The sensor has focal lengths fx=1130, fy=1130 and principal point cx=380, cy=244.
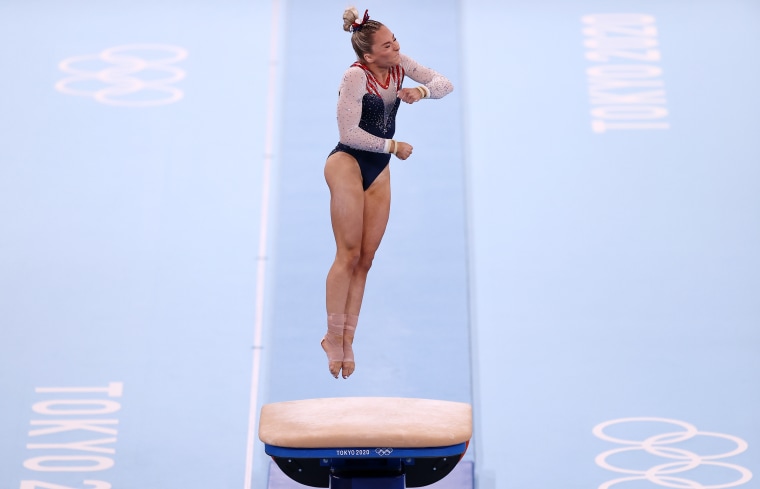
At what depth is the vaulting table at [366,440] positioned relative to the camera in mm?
4770

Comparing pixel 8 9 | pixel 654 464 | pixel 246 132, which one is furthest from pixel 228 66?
pixel 654 464

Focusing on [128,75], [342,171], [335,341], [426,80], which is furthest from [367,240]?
[128,75]

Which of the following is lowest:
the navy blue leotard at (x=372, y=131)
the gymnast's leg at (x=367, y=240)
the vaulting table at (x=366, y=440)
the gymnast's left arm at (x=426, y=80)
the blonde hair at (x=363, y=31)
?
the vaulting table at (x=366, y=440)

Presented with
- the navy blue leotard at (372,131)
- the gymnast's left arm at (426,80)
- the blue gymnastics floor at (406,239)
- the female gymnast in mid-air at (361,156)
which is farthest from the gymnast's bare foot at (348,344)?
the blue gymnastics floor at (406,239)

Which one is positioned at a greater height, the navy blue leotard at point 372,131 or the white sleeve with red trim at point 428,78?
the white sleeve with red trim at point 428,78

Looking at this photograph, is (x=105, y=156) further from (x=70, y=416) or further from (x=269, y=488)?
(x=269, y=488)

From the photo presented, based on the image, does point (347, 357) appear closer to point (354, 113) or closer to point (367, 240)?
point (367, 240)

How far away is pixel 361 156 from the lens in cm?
492

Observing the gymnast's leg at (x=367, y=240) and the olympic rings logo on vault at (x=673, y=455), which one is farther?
the olympic rings logo on vault at (x=673, y=455)

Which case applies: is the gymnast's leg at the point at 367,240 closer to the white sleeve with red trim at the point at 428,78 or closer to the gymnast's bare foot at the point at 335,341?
the gymnast's bare foot at the point at 335,341

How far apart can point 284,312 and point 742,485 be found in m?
2.93

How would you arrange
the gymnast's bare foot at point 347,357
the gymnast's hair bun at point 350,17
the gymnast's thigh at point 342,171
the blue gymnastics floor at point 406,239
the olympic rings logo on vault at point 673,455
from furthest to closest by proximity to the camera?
1. the blue gymnastics floor at point 406,239
2. the olympic rings logo on vault at point 673,455
3. the gymnast's bare foot at point 347,357
4. the gymnast's thigh at point 342,171
5. the gymnast's hair bun at point 350,17

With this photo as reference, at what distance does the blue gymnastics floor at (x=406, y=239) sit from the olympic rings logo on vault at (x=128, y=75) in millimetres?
23

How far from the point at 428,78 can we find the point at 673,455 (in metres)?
2.88
